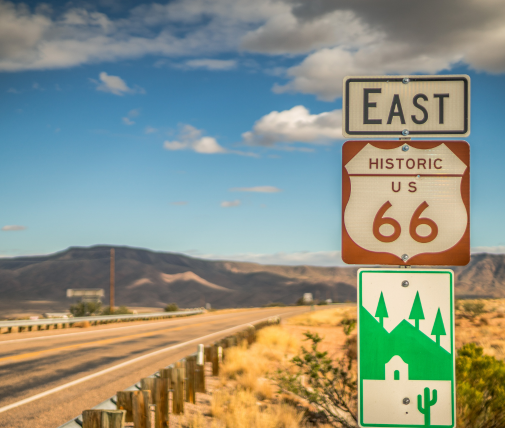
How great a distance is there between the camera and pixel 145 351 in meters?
16.2

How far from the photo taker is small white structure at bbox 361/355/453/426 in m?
2.45

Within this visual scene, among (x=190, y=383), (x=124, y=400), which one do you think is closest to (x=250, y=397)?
(x=190, y=383)

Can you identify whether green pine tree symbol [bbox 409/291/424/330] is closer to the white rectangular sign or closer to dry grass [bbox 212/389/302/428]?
the white rectangular sign

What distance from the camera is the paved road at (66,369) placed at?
26.4 feet

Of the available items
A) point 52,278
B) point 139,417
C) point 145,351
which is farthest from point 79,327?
point 52,278

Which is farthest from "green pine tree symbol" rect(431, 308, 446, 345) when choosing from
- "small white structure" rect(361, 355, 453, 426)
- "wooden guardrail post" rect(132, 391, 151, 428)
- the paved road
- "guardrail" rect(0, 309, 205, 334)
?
"guardrail" rect(0, 309, 205, 334)

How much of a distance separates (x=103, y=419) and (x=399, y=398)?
2.52 metres

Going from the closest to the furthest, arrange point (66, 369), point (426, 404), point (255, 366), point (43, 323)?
point (426, 404) < point (255, 366) < point (66, 369) < point (43, 323)

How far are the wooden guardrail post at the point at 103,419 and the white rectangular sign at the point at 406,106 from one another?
9.43 feet

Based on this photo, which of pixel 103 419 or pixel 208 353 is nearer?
pixel 103 419

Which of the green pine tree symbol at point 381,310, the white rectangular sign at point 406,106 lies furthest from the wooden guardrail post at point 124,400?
the white rectangular sign at point 406,106

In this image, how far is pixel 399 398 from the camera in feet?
8.13

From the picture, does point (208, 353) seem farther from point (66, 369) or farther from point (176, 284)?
point (176, 284)

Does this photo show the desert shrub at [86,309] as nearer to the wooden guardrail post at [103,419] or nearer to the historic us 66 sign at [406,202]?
the wooden guardrail post at [103,419]
